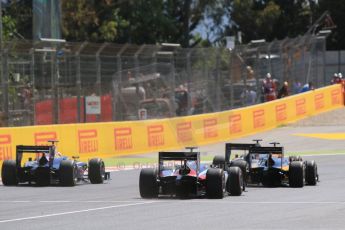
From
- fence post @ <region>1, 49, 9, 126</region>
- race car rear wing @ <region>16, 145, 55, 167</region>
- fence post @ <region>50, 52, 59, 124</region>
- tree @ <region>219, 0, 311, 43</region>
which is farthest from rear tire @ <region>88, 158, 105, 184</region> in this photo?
tree @ <region>219, 0, 311, 43</region>

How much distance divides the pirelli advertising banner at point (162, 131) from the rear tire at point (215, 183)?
921cm

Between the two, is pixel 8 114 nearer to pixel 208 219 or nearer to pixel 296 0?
pixel 208 219

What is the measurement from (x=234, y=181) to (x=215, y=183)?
72 cm

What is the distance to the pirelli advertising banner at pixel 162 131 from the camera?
24875 millimetres

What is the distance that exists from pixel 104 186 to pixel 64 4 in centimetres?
3608

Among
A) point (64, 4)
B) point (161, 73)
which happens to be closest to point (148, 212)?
point (161, 73)

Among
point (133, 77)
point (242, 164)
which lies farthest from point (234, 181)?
point (133, 77)

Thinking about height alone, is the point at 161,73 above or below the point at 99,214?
above

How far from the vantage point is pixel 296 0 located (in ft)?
221

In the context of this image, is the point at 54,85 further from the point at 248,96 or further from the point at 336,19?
the point at 336,19

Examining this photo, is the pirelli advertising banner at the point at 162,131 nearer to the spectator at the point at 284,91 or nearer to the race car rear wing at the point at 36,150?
the spectator at the point at 284,91

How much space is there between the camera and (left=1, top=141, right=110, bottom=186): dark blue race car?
18.3 metres

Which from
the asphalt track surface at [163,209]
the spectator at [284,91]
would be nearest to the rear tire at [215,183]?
the asphalt track surface at [163,209]

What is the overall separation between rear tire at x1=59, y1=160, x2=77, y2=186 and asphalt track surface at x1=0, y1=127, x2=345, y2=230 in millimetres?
270
